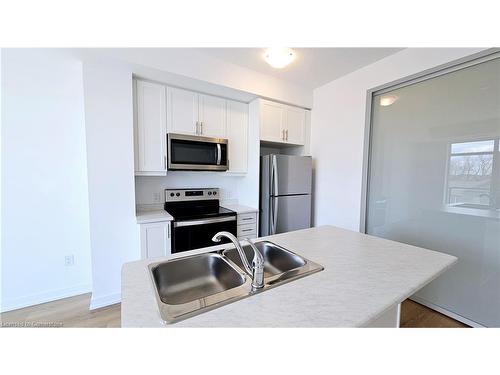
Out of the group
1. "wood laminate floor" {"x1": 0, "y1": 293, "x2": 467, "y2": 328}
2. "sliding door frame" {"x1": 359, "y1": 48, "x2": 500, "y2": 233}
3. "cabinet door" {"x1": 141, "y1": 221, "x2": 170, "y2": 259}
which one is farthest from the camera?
"cabinet door" {"x1": 141, "y1": 221, "x2": 170, "y2": 259}

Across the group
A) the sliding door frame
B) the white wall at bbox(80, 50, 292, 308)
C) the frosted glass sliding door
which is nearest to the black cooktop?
the white wall at bbox(80, 50, 292, 308)

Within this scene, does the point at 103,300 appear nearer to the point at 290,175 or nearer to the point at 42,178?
the point at 42,178

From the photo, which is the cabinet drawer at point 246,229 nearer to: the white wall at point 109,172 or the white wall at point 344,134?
the white wall at point 344,134

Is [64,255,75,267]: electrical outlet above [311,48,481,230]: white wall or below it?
below

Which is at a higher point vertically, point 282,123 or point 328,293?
point 282,123

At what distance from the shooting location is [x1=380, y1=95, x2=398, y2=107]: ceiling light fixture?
2.25m

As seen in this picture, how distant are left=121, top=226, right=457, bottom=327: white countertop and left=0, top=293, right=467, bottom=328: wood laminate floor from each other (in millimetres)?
1101

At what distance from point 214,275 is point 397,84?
2579 mm

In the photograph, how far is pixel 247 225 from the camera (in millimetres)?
2662

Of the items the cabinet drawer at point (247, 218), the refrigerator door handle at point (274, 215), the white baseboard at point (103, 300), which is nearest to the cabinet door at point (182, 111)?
the cabinet drawer at point (247, 218)

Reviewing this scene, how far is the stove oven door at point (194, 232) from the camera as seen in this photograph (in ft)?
7.07

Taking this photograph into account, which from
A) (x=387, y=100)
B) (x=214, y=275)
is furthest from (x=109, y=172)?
(x=387, y=100)

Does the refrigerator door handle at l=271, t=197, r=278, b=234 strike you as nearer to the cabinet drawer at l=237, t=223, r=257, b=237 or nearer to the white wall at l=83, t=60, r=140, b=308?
the cabinet drawer at l=237, t=223, r=257, b=237

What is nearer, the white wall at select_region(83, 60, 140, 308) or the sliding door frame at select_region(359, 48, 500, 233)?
the sliding door frame at select_region(359, 48, 500, 233)
